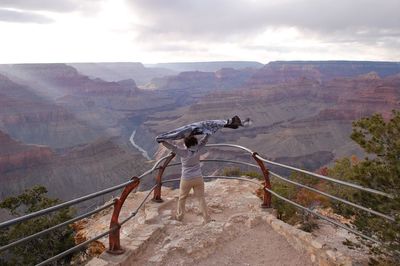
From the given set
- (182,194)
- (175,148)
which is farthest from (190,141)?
(182,194)

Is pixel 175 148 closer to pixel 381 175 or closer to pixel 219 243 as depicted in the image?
pixel 219 243

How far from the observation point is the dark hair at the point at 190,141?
22.7 feet

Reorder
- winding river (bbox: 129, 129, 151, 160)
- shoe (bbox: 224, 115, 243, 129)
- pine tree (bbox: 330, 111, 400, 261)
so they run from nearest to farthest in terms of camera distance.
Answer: pine tree (bbox: 330, 111, 400, 261) → shoe (bbox: 224, 115, 243, 129) → winding river (bbox: 129, 129, 151, 160)

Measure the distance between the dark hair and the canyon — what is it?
48.2 metres

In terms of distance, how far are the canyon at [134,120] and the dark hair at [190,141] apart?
48.2 meters

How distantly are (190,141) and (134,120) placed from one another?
502 ft

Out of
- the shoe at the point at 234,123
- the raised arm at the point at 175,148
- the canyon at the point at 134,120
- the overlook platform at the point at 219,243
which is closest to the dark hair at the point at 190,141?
the raised arm at the point at 175,148

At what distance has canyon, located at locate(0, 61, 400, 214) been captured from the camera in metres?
68.2

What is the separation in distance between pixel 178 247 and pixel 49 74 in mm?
166164

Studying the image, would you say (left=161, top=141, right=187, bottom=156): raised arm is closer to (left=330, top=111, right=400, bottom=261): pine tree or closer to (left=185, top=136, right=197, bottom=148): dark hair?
(left=185, top=136, right=197, bottom=148): dark hair

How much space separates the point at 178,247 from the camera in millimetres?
5996

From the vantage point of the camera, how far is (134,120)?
6211 inches

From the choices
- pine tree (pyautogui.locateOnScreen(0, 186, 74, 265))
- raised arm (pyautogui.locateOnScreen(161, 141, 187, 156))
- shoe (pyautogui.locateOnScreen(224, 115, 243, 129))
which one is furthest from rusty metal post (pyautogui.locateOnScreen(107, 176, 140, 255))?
pine tree (pyautogui.locateOnScreen(0, 186, 74, 265))

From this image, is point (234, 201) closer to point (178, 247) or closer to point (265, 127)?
point (178, 247)
